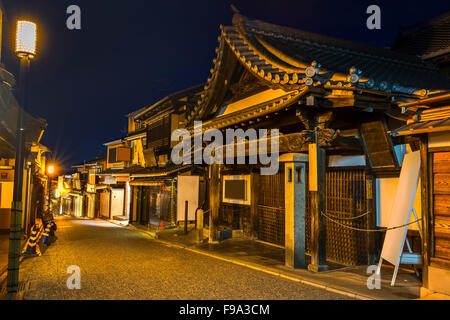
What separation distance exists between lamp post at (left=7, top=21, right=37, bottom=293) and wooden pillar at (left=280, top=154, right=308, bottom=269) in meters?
7.10

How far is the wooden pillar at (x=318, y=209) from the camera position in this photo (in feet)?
31.9

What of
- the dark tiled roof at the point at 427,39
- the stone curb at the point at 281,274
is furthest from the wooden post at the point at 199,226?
the dark tiled roof at the point at 427,39

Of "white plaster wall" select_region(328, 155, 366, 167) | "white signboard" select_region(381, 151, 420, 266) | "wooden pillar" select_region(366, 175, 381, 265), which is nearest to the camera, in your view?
"white signboard" select_region(381, 151, 420, 266)

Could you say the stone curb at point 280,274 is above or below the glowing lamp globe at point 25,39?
below

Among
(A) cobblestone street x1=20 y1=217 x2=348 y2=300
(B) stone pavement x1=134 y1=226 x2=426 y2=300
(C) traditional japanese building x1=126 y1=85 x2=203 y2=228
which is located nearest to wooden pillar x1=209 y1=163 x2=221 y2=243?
(B) stone pavement x1=134 y1=226 x2=426 y2=300

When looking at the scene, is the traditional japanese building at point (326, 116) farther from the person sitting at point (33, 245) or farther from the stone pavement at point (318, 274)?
the person sitting at point (33, 245)

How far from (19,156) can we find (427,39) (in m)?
15.9

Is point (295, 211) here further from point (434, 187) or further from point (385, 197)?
point (434, 187)

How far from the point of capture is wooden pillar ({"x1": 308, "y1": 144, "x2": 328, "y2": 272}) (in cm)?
973

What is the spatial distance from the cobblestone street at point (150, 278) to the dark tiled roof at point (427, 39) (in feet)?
35.4

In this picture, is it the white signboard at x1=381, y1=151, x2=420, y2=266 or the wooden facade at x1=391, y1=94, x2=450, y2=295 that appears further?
the white signboard at x1=381, y1=151, x2=420, y2=266

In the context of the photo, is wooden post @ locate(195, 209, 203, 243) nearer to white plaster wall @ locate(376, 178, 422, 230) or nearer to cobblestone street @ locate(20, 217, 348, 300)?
cobblestone street @ locate(20, 217, 348, 300)

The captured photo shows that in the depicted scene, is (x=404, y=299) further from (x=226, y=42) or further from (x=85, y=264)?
(x=226, y=42)

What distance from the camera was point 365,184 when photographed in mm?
10477
